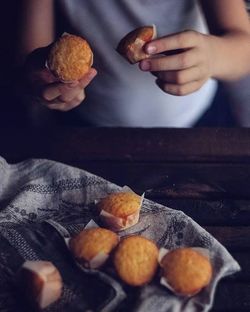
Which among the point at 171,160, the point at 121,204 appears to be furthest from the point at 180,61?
the point at 121,204

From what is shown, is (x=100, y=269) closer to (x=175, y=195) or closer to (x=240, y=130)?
(x=175, y=195)

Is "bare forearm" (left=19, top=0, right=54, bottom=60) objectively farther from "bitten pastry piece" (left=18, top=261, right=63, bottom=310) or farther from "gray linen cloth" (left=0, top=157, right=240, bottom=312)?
"bitten pastry piece" (left=18, top=261, right=63, bottom=310)

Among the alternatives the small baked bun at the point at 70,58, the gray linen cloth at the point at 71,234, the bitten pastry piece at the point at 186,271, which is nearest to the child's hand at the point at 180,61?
the small baked bun at the point at 70,58

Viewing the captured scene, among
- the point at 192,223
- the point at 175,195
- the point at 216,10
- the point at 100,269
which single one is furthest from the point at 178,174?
the point at 216,10

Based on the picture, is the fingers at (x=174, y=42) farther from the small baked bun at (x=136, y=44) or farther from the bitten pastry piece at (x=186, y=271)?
the bitten pastry piece at (x=186, y=271)

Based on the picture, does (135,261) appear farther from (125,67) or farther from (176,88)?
(125,67)

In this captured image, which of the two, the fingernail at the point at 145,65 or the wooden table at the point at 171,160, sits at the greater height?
the fingernail at the point at 145,65
